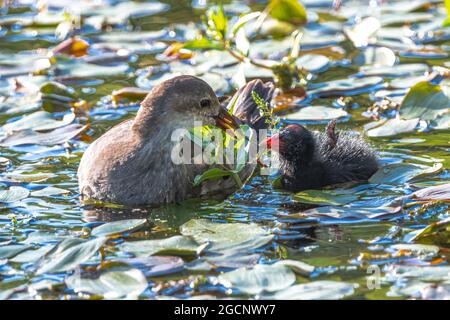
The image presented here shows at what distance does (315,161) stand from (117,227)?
5.45 ft

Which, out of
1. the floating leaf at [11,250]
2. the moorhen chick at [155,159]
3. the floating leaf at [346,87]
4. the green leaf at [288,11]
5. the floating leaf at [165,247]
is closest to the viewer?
the floating leaf at [165,247]

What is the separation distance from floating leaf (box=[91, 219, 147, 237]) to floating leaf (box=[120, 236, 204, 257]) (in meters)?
0.21

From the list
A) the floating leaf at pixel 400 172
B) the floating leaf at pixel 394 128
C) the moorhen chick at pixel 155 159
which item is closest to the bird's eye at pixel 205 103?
the moorhen chick at pixel 155 159

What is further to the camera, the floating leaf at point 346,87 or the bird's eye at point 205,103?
the floating leaf at point 346,87

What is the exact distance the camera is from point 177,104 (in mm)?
6500

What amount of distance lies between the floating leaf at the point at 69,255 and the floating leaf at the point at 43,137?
224cm

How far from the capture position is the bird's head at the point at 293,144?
22.1 feet

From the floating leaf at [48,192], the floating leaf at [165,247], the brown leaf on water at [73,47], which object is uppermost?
the brown leaf on water at [73,47]

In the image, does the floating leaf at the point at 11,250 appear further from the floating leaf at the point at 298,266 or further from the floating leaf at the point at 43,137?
the floating leaf at the point at 43,137

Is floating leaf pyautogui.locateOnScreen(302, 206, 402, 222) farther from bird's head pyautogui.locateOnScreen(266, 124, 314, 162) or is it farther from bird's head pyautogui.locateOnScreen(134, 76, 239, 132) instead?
bird's head pyautogui.locateOnScreen(134, 76, 239, 132)

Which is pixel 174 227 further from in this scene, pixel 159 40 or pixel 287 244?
pixel 159 40

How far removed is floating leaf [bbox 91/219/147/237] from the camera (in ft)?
19.1

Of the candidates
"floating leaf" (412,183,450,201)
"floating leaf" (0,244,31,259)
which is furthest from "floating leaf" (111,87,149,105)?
"floating leaf" (412,183,450,201)
